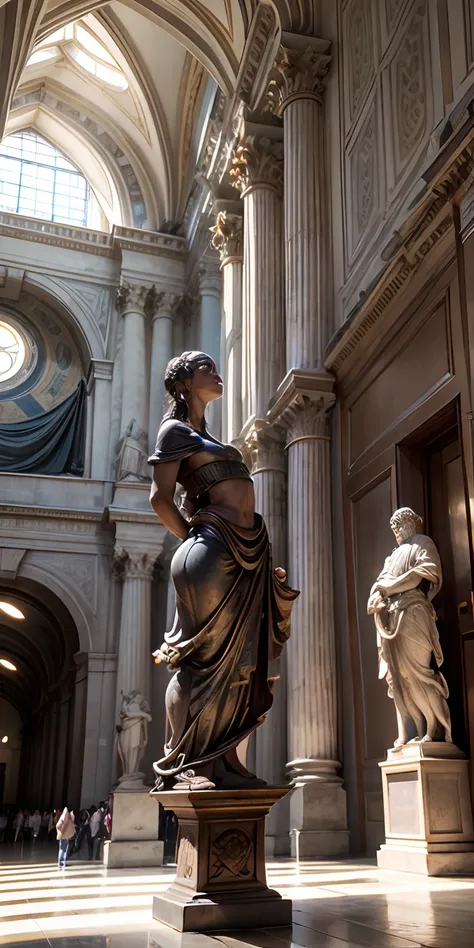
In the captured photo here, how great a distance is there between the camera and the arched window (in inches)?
915

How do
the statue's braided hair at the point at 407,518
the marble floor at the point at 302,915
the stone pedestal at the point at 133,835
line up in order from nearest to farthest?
the marble floor at the point at 302,915 < the statue's braided hair at the point at 407,518 < the stone pedestal at the point at 133,835

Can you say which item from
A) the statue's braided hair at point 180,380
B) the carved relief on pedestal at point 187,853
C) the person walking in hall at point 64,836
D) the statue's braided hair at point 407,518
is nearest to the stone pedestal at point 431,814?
the statue's braided hair at point 407,518

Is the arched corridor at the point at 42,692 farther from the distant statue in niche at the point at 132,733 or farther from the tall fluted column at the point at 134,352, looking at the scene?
the tall fluted column at the point at 134,352

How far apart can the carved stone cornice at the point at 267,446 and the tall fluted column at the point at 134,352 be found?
877cm

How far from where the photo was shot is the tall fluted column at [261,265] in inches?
500

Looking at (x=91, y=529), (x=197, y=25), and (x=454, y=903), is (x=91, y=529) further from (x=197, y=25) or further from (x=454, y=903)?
(x=454, y=903)

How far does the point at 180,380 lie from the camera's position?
174 inches

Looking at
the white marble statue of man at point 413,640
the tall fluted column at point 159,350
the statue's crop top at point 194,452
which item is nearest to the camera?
the statue's crop top at point 194,452

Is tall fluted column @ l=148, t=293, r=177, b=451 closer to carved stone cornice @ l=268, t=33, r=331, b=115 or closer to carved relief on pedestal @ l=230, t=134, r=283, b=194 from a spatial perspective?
carved relief on pedestal @ l=230, t=134, r=283, b=194

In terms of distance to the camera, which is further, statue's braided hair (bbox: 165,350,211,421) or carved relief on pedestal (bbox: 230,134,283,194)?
carved relief on pedestal (bbox: 230,134,283,194)

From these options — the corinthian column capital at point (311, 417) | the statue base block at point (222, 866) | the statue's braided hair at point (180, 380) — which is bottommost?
the statue base block at point (222, 866)

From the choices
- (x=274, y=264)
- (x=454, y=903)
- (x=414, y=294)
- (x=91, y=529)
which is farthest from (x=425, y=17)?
(x=91, y=529)

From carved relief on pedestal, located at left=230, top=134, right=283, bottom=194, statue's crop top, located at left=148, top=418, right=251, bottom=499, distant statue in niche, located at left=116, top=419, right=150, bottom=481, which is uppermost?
carved relief on pedestal, located at left=230, top=134, right=283, bottom=194

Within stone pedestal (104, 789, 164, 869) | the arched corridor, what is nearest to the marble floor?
stone pedestal (104, 789, 164, 869)
